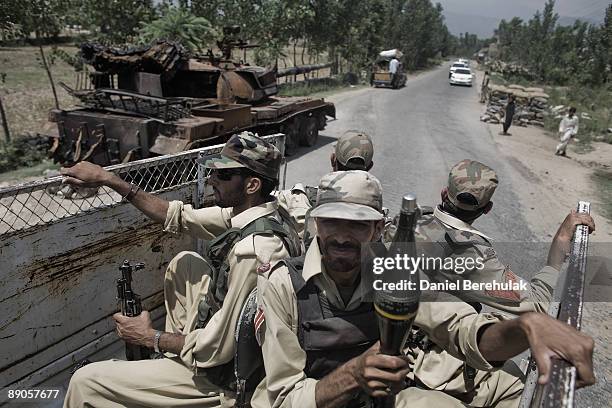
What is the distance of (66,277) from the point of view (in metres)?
2.31

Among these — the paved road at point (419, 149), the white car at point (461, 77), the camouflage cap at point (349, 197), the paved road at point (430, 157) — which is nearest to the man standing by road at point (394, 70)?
the paved road at point (419, 149)

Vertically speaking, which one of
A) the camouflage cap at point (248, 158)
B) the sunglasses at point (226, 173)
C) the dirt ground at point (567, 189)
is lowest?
the dirt ground at point (567, 189)

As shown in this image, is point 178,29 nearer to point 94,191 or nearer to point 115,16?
point 115,16

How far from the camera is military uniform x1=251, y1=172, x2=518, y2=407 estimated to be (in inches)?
62.0

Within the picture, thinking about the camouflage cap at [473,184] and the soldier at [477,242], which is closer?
the soldier at [477,242]

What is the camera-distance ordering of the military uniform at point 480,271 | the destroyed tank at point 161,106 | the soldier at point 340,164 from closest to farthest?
the military uniform at point 480,271 < the soldier at point 340,164 < the destroyed tank at point 161,106

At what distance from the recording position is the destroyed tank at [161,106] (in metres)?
6.71

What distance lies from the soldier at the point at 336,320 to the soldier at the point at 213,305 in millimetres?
205

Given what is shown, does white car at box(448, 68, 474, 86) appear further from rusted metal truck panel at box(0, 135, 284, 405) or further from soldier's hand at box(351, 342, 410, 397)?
soldier's hand at box(351, 342, 410, 397)

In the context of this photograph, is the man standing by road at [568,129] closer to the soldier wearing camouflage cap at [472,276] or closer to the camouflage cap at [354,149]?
the camouflage cap at [354,149]

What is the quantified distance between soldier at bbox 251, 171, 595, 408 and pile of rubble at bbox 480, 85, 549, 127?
1676 centimetres

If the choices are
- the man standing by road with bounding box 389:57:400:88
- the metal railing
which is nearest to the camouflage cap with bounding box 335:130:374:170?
the metal railing

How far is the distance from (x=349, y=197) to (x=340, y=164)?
76.0 inches

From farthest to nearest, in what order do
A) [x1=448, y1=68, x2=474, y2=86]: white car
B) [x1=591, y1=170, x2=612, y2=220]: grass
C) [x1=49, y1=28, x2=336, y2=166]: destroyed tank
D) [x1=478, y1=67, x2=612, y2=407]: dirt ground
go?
[x1=448, y1=68, x2=474, y2=86]: white car
[x1=591, y1=170, x2=612, y2=220]: grass
[x1=49, y1=28, x2=336, y2=166]: destroyed tank
[x1=478, y1=67, x2=612, y2=407]: dirt ground
